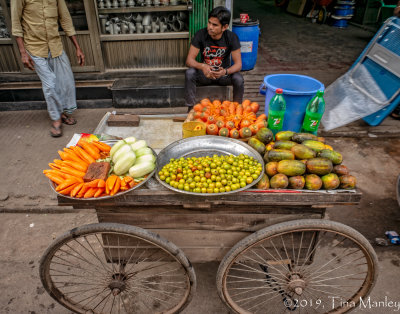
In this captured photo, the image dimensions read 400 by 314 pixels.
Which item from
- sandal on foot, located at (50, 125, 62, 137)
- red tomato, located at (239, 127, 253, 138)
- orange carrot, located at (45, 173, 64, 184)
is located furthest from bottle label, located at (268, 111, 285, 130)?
sandal on foot, located at (50, 125, 62, 137)

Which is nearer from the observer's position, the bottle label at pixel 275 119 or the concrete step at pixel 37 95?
the bottle label at pixel 275 119

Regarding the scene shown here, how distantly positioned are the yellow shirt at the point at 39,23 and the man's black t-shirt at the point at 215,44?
208 centimetres

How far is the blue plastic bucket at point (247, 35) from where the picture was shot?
18.6 feet

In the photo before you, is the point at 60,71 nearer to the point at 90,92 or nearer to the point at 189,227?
the point at 90,92

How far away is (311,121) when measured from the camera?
2.46 meters

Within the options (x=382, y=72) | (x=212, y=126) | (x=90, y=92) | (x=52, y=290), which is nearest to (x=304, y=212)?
(x=212, y=126)

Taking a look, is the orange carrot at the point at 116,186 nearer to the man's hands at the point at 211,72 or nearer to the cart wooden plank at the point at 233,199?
the cart wooden plank at the point at 233,199

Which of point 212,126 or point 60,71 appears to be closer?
point 212,126

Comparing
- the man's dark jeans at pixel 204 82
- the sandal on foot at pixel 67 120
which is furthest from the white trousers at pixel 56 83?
the man's dark jeans at pixel 204 82

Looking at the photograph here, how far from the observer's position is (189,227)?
204cm

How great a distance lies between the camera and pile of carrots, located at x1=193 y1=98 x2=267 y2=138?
97.2 inches

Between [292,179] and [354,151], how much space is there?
301 centimetres

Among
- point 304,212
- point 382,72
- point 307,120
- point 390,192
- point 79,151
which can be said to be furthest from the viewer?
point 382,72

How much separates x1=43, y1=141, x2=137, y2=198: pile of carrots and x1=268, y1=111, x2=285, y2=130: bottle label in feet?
4.37
